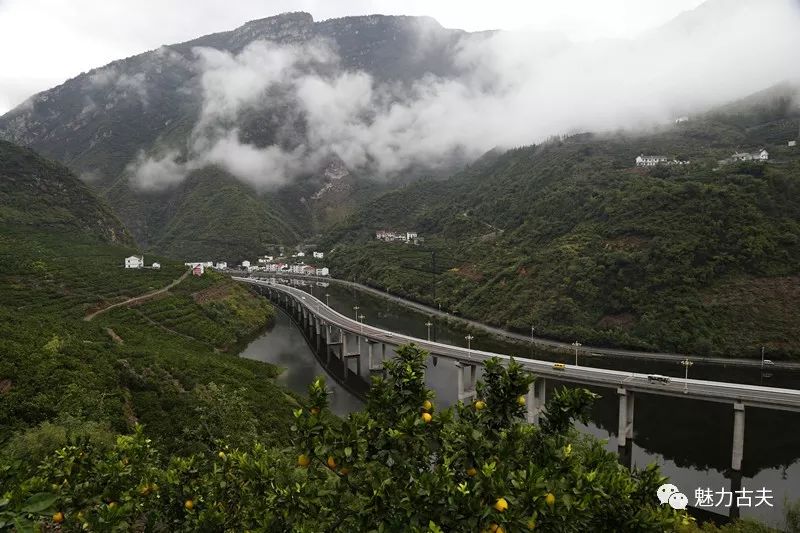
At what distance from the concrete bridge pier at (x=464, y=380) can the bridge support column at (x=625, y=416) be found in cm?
1362

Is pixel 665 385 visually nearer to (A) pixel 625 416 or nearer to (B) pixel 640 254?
(A) pixel 625 416

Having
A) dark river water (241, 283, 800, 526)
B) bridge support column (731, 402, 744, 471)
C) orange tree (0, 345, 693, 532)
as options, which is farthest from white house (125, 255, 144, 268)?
bridge support column (731, 402, 744, 471)

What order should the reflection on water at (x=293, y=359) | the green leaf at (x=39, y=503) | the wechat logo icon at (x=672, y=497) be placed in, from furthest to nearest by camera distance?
the reflection on water at (x=293, y=359)
the wechat logo icon at (x=672, y=497)
the green leaf at (x=39, y=503)

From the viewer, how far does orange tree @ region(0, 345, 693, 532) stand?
627cm

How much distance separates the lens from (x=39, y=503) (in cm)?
358

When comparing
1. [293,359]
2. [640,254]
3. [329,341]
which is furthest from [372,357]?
[640,254]

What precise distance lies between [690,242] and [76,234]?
114111 mm

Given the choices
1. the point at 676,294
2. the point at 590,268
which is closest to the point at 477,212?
the point at 590,268

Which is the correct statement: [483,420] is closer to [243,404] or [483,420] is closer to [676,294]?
[243,404]

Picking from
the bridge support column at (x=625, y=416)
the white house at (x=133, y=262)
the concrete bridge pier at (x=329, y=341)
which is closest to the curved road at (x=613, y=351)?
the concrete bridge pier at (x=329, y=341)

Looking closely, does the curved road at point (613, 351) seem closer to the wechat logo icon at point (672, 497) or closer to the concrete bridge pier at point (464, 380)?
the concrete bridge pier at point (464, 380)

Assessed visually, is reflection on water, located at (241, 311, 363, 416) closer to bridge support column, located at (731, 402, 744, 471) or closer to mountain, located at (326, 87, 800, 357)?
mountain, located at (326, 87, 800, 357)

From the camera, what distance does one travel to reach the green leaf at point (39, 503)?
3.43m

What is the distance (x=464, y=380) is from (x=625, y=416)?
15158mm
